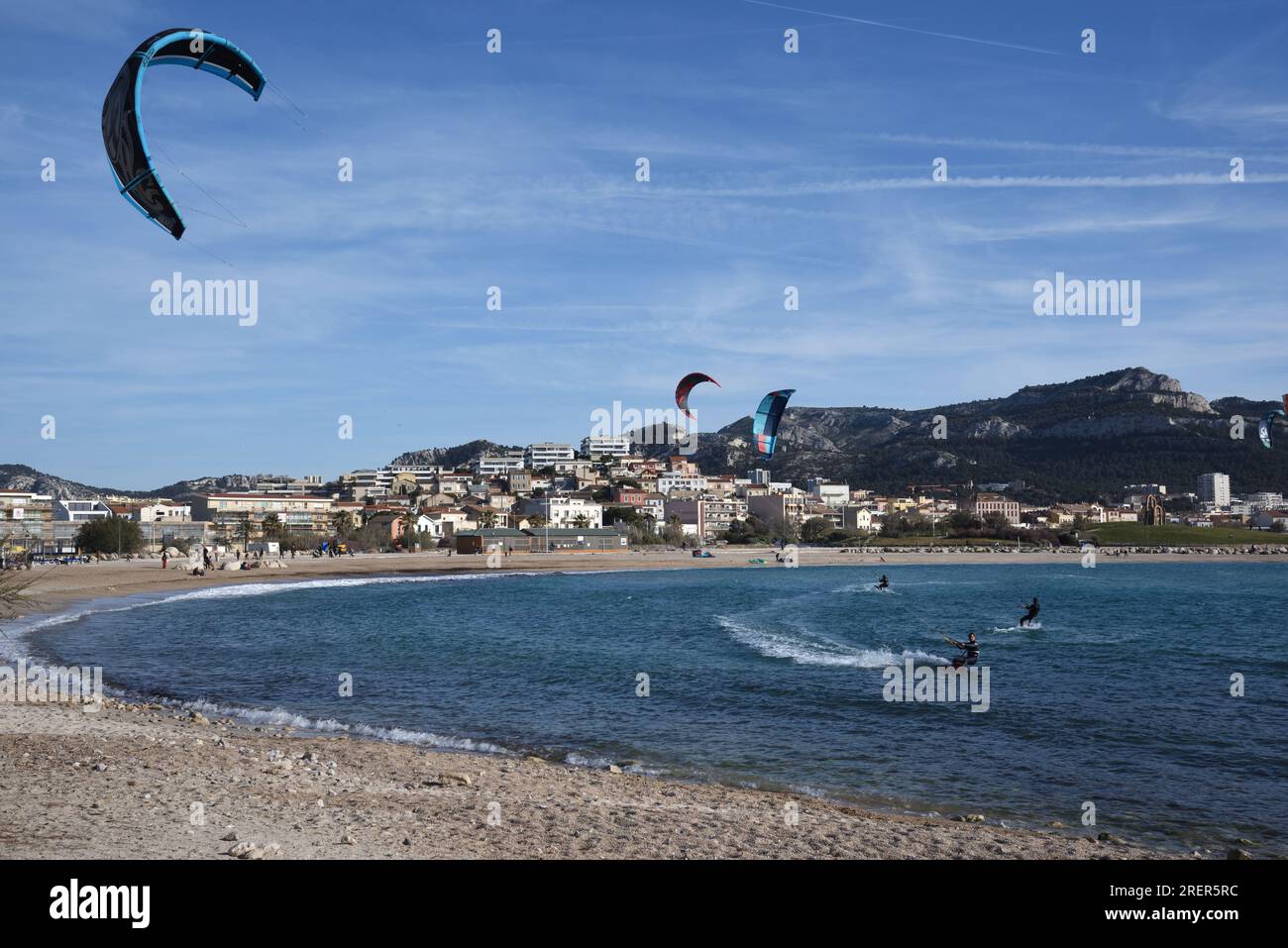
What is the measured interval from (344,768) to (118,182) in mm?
6195

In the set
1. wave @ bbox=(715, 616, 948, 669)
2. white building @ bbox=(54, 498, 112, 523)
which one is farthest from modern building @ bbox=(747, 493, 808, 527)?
wave @ bbox=(715, 616, 948, 669)

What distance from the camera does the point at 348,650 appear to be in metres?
22.3

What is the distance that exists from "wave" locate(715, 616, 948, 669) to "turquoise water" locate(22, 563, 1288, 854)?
117 millimetres

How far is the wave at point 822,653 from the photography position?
20.5m

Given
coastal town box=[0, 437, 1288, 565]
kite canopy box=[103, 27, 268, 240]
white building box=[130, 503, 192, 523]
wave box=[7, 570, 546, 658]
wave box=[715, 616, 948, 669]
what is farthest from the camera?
white building box=[130, 503, 192, 523]

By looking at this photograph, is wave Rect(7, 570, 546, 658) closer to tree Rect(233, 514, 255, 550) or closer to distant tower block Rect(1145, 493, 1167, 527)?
tree Rect(233, 514, 255, 550)

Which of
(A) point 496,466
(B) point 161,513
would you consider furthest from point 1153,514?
(B) point 161,513

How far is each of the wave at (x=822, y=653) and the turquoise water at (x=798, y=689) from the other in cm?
12

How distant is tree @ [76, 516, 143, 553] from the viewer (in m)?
71.6

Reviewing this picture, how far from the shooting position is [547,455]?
196 m

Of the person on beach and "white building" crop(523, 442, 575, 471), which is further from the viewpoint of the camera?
"white building" crop(523, 442, 575, 471)

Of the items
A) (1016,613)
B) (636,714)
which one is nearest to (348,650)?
(636,714)

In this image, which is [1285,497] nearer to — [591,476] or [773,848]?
[591,476]

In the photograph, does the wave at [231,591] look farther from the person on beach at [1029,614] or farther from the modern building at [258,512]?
the modern building at [258,512]
